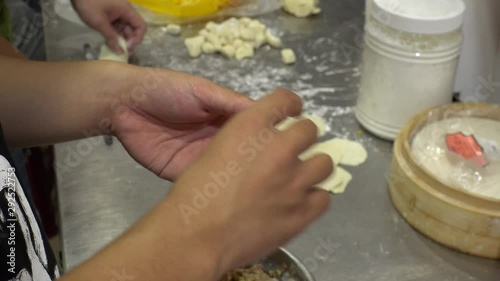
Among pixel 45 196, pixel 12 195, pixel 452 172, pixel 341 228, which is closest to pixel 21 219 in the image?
pixel 12 195

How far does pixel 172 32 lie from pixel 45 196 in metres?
0.55

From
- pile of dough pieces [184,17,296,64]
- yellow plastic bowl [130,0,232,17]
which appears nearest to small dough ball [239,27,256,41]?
pile of dough pieces [184,17,296,64]

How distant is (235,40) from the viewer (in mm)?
1215

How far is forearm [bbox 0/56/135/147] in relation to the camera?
27.4 inches

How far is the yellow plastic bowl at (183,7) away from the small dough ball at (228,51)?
Result: 0.47ft

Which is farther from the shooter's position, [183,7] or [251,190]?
[183,7]

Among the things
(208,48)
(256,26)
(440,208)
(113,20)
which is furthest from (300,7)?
(440,208)

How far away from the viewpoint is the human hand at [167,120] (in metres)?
0.67

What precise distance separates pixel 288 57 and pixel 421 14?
33 cm

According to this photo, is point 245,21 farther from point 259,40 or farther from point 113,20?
point 113,20

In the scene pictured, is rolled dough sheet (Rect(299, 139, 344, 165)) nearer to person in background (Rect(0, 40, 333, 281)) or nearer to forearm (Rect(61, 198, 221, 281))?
person in background (Rect(0, 40, 333, 281))

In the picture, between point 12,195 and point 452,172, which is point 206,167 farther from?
point 452,172

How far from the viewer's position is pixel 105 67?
0.71 m

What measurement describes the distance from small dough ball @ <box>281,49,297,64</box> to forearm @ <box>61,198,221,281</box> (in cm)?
75
